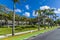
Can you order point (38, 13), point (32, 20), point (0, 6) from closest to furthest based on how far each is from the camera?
point (0, 6) → point (38, 13) → point (32, 20)

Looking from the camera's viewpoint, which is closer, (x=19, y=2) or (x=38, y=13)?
(x=19, y=2)

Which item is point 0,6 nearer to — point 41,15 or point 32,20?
point 41,15

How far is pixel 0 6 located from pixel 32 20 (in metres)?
135

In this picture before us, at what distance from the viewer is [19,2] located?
33656 mm

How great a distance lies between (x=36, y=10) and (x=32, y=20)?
344 feet

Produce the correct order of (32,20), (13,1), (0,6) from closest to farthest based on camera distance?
(13,1) → (0,6) → (32,20)

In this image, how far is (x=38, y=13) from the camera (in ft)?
249

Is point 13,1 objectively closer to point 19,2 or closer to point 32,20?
point 19,2

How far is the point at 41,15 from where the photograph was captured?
80625 mm

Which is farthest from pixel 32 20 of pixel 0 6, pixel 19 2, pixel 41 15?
pixel 19 2

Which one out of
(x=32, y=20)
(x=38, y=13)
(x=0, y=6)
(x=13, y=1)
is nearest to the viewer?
(x=13, y=1)

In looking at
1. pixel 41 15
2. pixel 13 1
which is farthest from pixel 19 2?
pixel 41 15

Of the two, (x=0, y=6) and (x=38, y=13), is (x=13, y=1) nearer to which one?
(x=0, y=6)

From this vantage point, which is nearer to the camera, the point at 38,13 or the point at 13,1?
the point at 13,1
